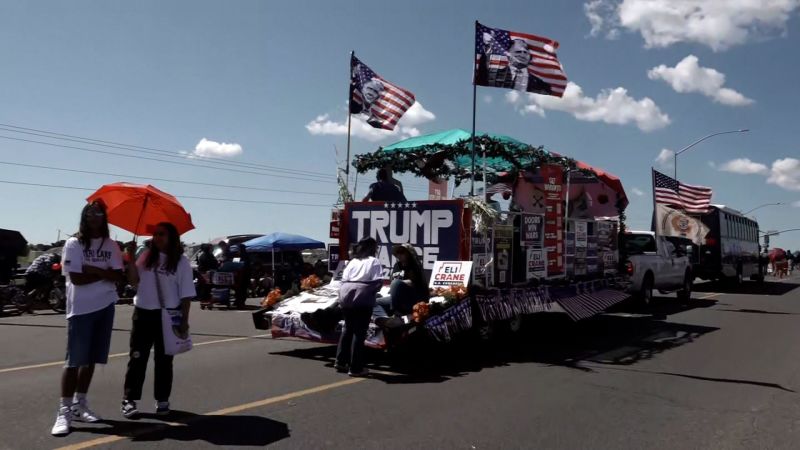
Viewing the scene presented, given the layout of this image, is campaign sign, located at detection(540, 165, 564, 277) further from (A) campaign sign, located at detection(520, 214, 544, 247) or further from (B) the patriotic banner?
(B) the patriotic banner

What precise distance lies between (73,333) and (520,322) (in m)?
7.35

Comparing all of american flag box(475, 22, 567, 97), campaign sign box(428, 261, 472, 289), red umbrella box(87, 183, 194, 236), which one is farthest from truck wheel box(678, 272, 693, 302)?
red umbrella box(87, 183, 194, 236)

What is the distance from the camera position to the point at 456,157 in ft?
43.4

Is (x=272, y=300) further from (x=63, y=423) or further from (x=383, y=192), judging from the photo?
(x=63, y=423)

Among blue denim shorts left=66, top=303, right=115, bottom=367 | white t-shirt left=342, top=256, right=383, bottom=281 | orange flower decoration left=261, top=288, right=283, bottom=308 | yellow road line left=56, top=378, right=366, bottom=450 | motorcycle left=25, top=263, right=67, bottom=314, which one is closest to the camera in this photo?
yellow road line left=56, top=378, right=366, bottom=450

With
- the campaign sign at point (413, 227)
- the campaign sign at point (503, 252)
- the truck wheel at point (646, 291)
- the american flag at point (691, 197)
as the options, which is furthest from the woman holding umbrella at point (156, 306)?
the american flag at point (691, 197)

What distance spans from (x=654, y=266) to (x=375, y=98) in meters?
8.75

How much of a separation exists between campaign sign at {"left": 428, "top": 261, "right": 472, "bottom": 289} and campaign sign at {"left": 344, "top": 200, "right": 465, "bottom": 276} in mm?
199

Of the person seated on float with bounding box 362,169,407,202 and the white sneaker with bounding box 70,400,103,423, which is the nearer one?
the white sneaker with bounding box 70,400,103,423

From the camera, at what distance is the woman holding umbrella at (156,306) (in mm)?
5652

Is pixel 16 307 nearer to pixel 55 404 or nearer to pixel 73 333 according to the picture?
pixel 55 404

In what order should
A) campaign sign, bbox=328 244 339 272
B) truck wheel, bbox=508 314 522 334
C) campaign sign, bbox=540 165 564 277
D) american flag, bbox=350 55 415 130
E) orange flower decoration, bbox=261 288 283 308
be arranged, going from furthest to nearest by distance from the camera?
1. american flag, bbox=350 55 415 130
2. campaign sign, bbox=540 165 564 277
3. truck wheel, bbox=508 314 522 334
4. campaign sign, bbox=328 244 339 272
5. orange flower decoration, bbox=261 288 283 308

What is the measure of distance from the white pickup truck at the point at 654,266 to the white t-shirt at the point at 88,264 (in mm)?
12166

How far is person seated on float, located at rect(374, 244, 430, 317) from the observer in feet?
27.2
